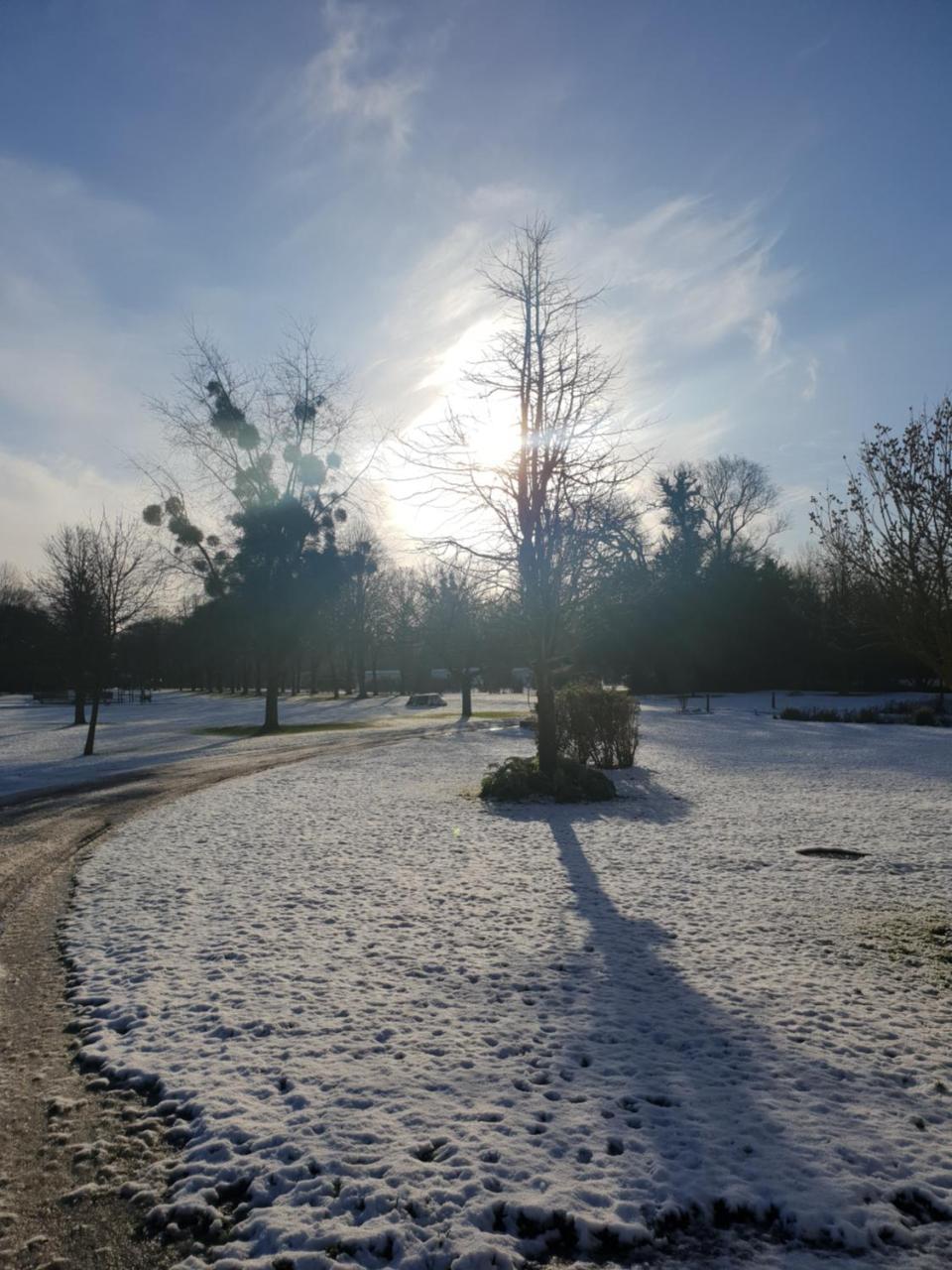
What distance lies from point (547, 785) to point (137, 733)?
2164 cm

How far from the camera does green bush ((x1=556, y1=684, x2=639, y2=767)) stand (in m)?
16.0

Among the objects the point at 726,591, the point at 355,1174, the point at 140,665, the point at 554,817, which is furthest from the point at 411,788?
the point at 140,665

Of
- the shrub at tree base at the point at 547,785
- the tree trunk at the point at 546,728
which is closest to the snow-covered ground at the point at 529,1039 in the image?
the shrub at tree base at the point at 547,785

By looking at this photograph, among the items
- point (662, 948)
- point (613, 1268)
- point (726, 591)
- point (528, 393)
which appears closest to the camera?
point (613, 1268)

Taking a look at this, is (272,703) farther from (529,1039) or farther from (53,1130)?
(53,1130)

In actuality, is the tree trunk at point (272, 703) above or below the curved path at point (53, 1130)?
above

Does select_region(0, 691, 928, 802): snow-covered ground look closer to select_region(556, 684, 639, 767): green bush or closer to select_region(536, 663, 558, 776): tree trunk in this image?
select_region(536, 663, 558, 776): tree trunk

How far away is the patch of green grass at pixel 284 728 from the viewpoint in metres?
28.9

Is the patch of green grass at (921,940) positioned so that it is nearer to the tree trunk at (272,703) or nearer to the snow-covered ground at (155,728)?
the snow-covered ground at (155,728)

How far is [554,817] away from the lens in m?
11.2

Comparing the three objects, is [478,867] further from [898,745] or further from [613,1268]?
[898,745]

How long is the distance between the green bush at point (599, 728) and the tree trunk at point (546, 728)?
2638mm

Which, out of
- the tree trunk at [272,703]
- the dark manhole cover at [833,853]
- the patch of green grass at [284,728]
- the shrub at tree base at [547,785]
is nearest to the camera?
the dark manhole cover at [833,853]

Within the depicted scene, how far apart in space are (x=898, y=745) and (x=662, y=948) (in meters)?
17.0
